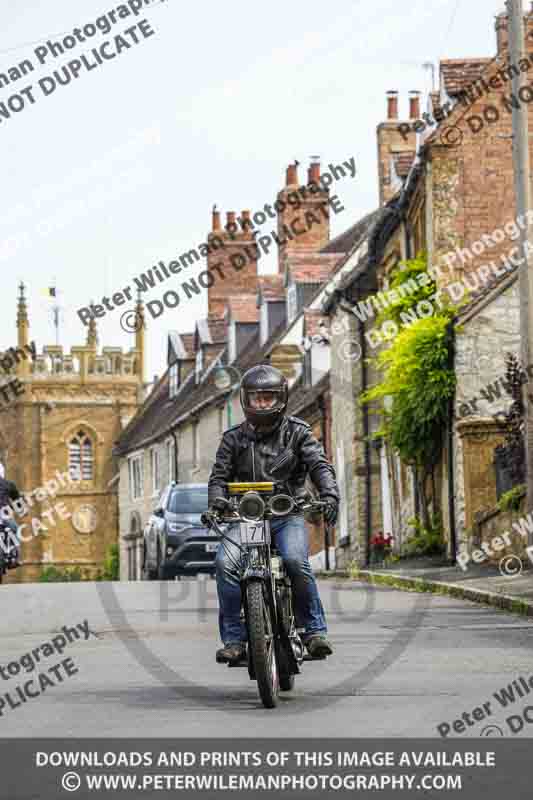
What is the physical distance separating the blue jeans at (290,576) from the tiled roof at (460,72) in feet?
74.5

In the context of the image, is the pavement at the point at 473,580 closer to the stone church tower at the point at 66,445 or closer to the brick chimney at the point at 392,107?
the brick chimney at the point at 392,107

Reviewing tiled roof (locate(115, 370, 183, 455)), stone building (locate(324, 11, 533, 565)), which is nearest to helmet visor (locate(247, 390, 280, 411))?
stone building (locate(324, 11, 533, 565))

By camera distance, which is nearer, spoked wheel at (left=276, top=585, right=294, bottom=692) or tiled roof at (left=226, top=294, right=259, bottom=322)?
spoked wheel at (left=276, top=585, right=294, bottom=692)

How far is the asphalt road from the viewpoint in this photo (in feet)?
28.2

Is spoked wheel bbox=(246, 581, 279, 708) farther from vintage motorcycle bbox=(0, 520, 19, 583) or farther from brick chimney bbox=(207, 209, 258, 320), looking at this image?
brick chimney bbox=(207, 209, 258, 320)

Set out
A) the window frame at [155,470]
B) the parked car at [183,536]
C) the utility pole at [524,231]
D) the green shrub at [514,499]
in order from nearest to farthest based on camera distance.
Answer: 1. the utility pole at [524,231]
2. the green shrub at [514,499]
3. the parked car at [183,536]
4. the window frame at [155,470]

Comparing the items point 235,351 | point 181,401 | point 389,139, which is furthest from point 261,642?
point 181,401

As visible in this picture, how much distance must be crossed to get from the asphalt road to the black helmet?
5.19ft

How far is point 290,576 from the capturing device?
31.3 feet

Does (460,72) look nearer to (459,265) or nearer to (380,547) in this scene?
(459,265)

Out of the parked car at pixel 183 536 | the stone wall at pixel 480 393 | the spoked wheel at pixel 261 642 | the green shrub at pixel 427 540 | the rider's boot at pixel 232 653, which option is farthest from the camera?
the green shrub at pixel 427 540

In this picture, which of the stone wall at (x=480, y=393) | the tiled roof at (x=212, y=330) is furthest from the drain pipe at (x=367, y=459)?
the tiled roof at (x=212, y=330)

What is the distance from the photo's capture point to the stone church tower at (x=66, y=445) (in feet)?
361
